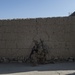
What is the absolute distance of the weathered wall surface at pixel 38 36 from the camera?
13.5m

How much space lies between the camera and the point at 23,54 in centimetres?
1366

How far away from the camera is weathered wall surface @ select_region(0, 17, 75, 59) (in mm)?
13492

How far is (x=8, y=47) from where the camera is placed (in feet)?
45.1

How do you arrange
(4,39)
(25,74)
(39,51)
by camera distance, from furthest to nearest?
(4,39)
(39,51)
(25,74)

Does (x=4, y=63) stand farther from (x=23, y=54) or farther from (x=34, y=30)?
(x=34, y=30)

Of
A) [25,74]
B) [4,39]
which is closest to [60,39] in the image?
[4,39]

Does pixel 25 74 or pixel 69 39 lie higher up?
pixel 69 39

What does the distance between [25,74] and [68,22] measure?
5130 mm

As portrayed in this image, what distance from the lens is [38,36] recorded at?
13.6m

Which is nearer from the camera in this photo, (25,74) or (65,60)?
(25,74)

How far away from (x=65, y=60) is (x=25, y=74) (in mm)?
4287

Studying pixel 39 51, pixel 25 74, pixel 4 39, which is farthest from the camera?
pixel 4 39

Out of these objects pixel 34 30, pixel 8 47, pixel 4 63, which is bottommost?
pixel 4 63

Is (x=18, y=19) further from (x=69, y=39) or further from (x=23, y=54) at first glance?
(x=69, y=39)
